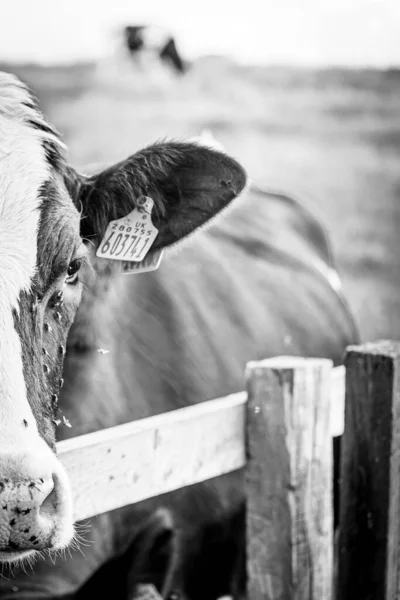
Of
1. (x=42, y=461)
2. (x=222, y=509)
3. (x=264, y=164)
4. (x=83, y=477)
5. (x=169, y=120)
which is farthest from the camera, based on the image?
(x=264, y=164)

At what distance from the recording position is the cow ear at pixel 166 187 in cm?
202

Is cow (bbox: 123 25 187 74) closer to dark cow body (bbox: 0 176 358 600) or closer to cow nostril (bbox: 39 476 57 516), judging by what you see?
dark cow body (bbox: 0 176 358 600)

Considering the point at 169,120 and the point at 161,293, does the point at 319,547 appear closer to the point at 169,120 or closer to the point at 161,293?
the point at 161,293

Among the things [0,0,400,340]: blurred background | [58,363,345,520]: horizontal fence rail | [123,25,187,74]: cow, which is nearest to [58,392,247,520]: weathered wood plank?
A: [58,363,345,520]: horizontal fence rail

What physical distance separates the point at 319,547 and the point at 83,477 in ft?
2.25

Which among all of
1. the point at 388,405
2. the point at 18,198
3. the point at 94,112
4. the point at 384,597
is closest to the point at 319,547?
the point at 384,597

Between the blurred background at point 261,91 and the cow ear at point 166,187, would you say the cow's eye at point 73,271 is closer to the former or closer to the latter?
the cow ear at point 166,187

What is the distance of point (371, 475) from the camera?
6.89 feet

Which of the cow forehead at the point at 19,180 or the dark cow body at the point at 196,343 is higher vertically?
the cow forehead at the point at 19,180

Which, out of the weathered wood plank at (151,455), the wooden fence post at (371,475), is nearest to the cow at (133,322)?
the weathered wood plank at (151,455)

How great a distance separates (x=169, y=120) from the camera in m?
3.67

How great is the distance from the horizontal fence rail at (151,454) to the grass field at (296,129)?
1651 millimetres

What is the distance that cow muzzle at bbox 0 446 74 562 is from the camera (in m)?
1.31

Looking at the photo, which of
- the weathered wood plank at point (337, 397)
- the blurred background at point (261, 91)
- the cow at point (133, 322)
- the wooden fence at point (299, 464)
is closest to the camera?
the cow at point (133, 322)
